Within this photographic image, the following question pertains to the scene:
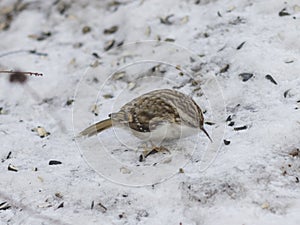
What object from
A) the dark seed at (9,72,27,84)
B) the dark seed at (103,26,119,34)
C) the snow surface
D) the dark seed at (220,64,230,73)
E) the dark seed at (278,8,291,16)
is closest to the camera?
the snow surface

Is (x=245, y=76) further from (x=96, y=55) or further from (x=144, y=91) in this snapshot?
(x=96, y=55)

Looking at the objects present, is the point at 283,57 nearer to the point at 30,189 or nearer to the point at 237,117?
the point at 237,117

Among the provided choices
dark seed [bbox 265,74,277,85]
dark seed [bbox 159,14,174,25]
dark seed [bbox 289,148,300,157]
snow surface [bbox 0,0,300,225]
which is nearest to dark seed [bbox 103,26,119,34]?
snow surface [bbox 0,0,300,225]

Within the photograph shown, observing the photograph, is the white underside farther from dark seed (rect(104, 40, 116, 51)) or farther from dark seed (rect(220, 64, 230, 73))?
dark seed (rect(104, 40, 116, 51))

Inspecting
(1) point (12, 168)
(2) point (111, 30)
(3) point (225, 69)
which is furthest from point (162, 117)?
(2) point (111, 30)

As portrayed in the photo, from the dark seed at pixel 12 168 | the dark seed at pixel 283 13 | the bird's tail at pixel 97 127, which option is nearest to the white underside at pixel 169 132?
the bird's tail at pixel 97 127
